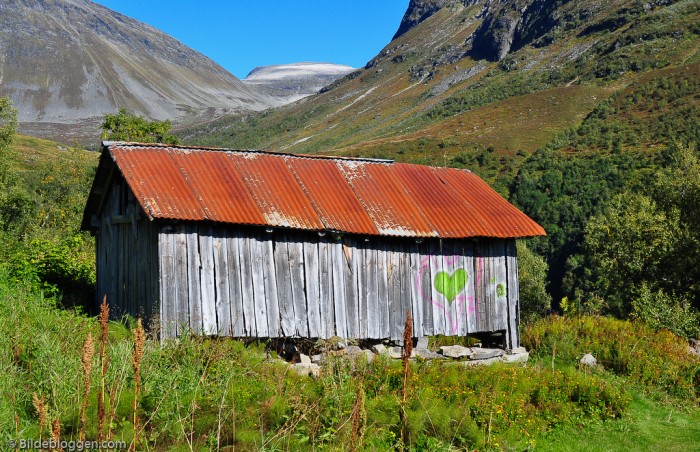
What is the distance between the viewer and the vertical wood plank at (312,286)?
13.5 meters

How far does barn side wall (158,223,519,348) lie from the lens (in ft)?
40.7

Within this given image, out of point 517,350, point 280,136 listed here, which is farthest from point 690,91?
point 280,136

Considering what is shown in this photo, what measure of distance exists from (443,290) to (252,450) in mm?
9063

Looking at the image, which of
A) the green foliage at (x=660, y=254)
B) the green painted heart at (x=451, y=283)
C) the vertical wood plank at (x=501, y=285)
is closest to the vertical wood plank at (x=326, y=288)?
the green painted heart at (x=451, y=283)

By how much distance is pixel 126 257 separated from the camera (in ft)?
46.0

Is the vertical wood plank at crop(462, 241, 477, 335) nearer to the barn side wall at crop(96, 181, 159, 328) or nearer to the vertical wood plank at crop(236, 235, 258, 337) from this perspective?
the vertical wood plank at crop(236, 235, 258, 337)

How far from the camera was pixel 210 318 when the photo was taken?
40.8 feet

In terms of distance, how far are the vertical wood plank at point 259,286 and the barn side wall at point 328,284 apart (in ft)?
0.06

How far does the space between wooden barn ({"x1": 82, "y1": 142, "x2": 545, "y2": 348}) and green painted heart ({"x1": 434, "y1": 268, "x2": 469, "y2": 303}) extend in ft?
0.10

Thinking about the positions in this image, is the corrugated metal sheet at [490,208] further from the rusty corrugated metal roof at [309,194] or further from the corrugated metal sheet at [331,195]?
the corrugated metal sheet at [331,195]

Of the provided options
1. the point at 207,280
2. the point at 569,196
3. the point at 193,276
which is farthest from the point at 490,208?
the point at 569,196

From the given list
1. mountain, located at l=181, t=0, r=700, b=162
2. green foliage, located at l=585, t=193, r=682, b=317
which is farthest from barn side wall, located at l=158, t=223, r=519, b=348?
mountain, located at l=181, t=0, r=700, b=162

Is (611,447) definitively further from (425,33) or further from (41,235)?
(425,33)

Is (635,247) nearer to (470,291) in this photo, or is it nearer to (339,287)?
(470,291)
